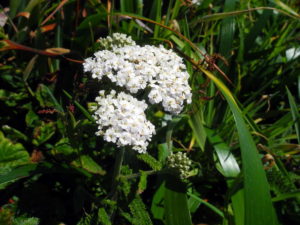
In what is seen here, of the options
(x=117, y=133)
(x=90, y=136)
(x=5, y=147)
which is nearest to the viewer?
(x=117, y=133)

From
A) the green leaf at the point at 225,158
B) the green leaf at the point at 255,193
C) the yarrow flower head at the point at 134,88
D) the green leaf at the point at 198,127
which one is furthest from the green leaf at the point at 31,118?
the green leaf at the point at 255,193

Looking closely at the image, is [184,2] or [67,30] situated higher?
[184,2]

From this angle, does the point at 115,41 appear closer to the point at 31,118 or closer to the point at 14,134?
the point at 31,118

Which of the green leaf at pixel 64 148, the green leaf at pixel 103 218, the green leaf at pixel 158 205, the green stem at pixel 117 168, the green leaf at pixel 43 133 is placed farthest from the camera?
the green leaf at pixel 43 133

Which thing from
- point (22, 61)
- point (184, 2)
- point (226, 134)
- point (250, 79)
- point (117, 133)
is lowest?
point (117, 133)

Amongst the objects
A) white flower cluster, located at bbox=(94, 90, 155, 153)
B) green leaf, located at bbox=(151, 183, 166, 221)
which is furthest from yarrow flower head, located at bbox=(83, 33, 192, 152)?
green leaf, located at bbox=(151, 183, 166, 221)

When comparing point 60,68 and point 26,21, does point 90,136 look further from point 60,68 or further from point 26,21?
point 26,21

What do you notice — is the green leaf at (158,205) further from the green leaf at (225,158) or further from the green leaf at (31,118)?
the green leaf at (31,118)

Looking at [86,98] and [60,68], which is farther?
[60,68]

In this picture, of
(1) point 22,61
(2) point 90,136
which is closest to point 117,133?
(2) point 90,136
